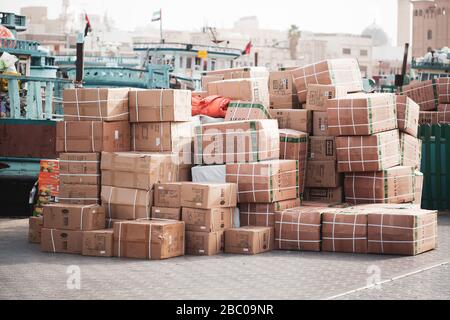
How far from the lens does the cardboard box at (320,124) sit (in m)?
15.2

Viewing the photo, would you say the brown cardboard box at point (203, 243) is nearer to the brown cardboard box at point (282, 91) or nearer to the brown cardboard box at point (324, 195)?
the brown cardboard box at point (324, 195)

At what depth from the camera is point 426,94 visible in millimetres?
20547

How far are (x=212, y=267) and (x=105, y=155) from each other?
9.50ft

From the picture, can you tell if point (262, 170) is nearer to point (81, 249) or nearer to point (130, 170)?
point (130, 170)

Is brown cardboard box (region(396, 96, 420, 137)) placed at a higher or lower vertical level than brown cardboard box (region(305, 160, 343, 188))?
higher

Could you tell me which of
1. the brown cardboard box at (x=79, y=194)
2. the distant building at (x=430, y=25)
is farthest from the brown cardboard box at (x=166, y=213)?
the distant building at (x=430, y=25)

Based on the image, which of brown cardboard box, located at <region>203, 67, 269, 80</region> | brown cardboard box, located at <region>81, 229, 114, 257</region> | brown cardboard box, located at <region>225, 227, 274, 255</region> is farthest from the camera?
brown cardboard box, located at <region>203, 67, 269, 80</region>

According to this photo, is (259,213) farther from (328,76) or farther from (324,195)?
(328,76)

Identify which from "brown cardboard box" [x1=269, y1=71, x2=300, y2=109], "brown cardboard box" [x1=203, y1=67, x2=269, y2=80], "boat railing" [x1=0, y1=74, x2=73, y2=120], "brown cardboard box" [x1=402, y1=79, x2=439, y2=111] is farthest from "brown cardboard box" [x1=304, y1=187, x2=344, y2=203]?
"brown cardboard box" [x1=402, y1=79, x2=439, y2=111]

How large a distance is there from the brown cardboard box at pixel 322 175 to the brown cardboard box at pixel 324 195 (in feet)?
0.29

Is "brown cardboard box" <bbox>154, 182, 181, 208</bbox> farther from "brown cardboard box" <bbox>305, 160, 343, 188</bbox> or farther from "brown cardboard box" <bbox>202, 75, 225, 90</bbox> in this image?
"brown cardboard box" <bbox>202, 75, 225, 90</bbox>

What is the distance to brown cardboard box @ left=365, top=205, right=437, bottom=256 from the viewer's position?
502 inches

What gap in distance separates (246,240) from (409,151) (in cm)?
422

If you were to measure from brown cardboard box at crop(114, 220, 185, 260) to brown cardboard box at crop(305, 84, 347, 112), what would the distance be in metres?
3.77
